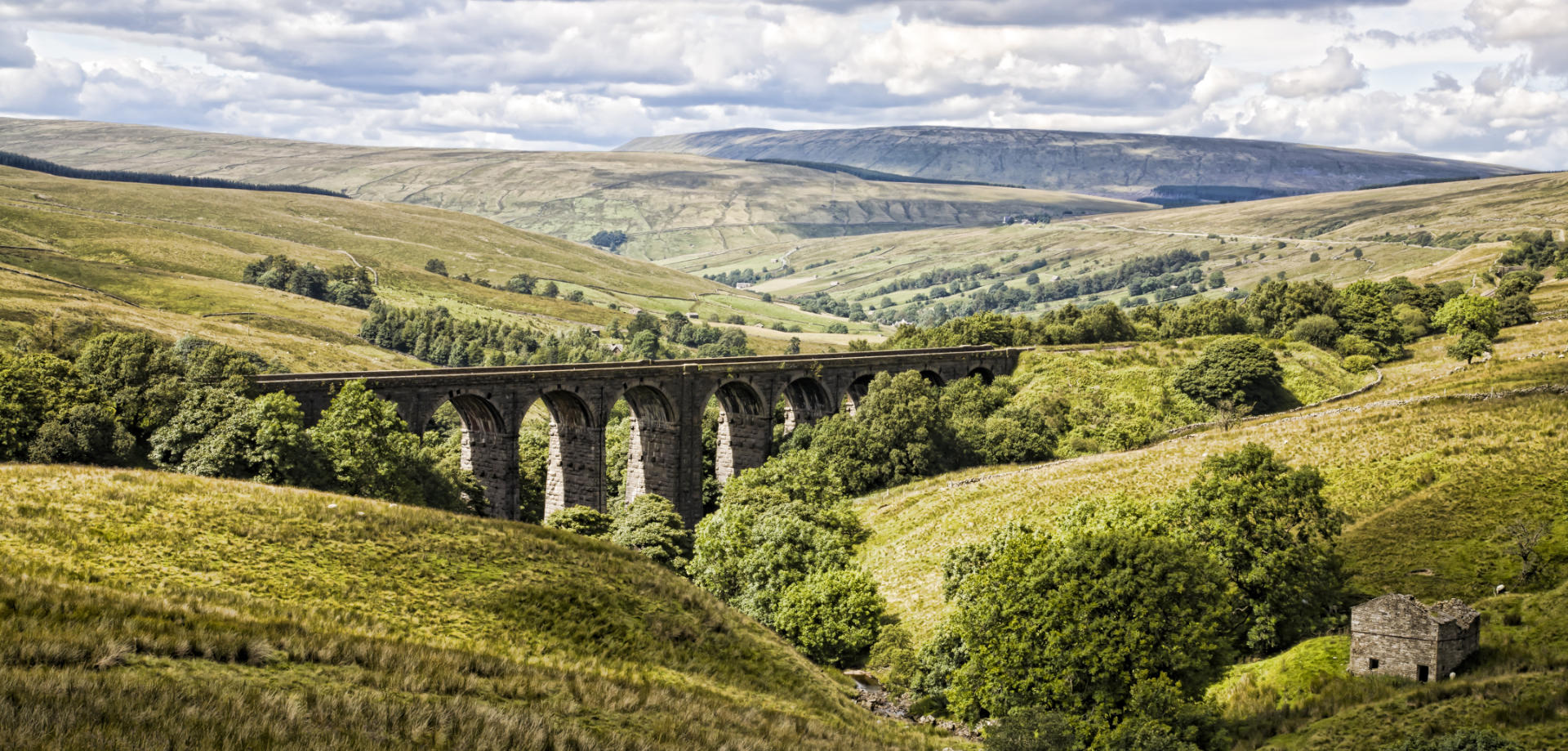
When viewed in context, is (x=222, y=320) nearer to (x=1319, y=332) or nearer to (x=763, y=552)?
(x=763, y=552)

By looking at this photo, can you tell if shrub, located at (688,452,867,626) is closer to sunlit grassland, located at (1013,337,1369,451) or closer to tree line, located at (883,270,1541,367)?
sunlit grassland, located at (1013,337,1369,451)

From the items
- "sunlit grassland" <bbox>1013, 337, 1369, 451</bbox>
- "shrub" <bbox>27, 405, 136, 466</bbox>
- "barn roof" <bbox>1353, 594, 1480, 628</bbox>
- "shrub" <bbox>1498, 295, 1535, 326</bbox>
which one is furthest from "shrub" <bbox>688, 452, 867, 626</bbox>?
"shrub" <bbox>1498, 295, 1535, 326</bbox>

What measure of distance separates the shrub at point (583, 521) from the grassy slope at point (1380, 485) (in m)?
17.4

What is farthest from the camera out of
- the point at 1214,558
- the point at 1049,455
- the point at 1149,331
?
the point at 1149,331

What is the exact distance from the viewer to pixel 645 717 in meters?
22.2

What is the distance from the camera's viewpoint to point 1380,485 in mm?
52906

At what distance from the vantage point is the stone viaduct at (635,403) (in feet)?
228

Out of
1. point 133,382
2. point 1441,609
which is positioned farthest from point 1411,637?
point 133,382

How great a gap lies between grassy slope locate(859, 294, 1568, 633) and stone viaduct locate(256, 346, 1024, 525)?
672 inches

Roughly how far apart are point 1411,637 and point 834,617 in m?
23.7

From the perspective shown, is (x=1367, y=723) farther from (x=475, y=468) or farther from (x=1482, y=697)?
(x=475, y=468)

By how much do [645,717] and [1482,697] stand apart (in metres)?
23.8

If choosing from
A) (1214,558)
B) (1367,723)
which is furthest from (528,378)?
(1367,723)

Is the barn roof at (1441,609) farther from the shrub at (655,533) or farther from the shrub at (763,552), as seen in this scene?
the shrub at (655,533)
